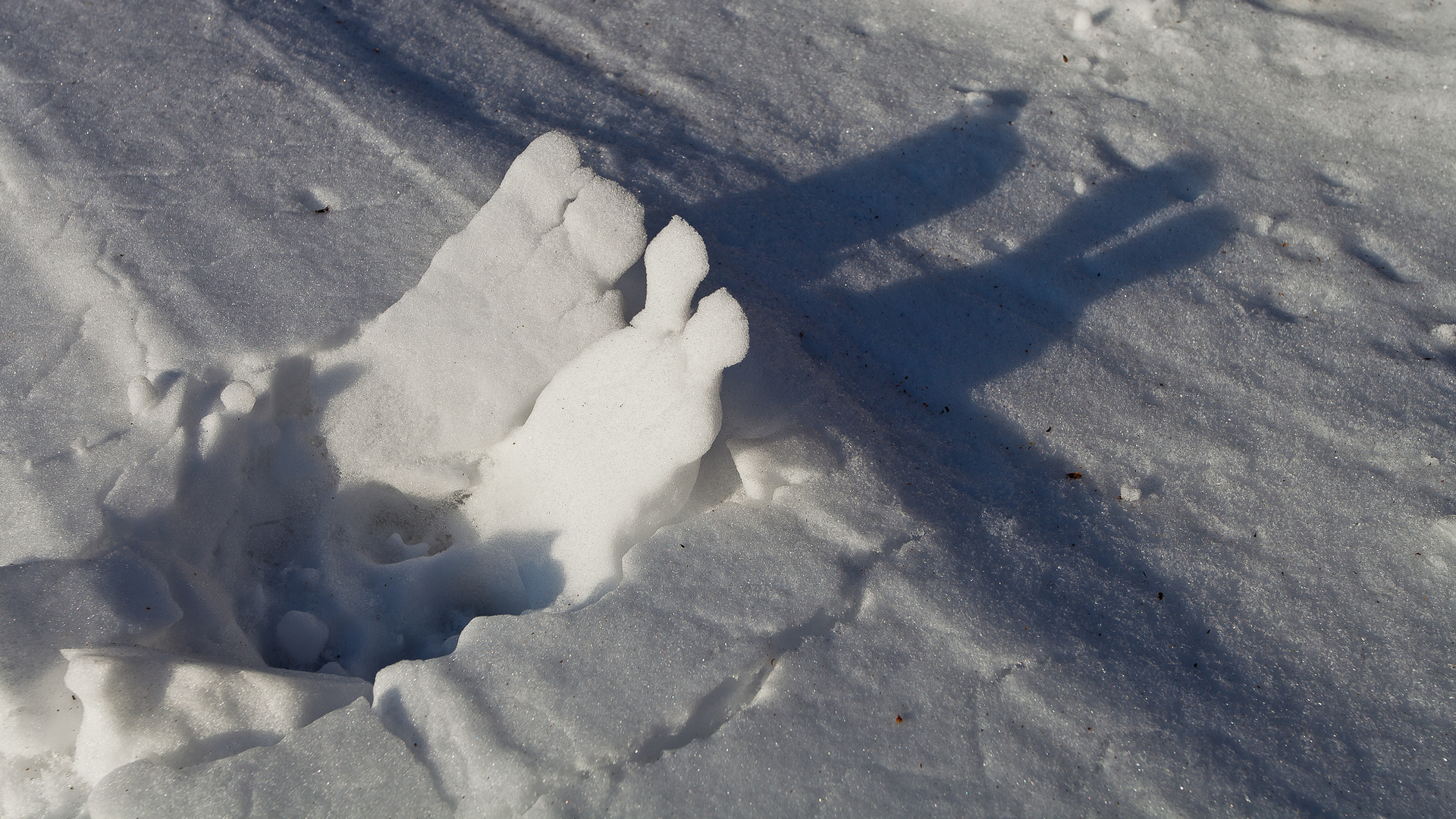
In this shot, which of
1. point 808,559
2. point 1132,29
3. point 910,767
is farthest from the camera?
point 1132,29

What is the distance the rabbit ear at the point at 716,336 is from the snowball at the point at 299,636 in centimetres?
86

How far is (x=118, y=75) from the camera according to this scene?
2.42 m

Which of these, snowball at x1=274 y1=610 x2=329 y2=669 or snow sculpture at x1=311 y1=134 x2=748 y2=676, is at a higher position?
snow sculpture at x1=311 y1=134 x2=748 y2=676

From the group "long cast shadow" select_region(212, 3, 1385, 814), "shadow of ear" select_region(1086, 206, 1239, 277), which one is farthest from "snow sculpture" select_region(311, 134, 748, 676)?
"shadow of ear" select_region(1086, 206, 1239, 277)

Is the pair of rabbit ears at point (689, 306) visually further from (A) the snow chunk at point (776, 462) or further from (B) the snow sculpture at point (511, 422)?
(A) the snow chunk at point (776, 462)

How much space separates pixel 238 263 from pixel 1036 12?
241 centimetres

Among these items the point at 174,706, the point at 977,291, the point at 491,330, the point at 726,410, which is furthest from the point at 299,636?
the point at 977,291

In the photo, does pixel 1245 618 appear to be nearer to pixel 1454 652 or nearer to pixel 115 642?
pixel 1454 652

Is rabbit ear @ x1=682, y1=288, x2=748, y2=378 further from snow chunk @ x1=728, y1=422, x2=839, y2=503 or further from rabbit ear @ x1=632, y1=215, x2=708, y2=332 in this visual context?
snow chunk @ x1=728, y1=422, x2=839, y2=503

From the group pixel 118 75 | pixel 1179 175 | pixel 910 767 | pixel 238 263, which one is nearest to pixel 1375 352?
pixel 1179 175

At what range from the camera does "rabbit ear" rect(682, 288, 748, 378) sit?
4.82ft

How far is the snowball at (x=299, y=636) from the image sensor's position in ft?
5.30

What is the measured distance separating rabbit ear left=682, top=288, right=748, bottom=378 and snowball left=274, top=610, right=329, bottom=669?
2.83ft

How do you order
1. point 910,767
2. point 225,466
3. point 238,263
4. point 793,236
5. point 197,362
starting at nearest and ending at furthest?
1. point 910,767
2. point 225,466
3. point 197,362
4. point 238,263
5. point 793,236
